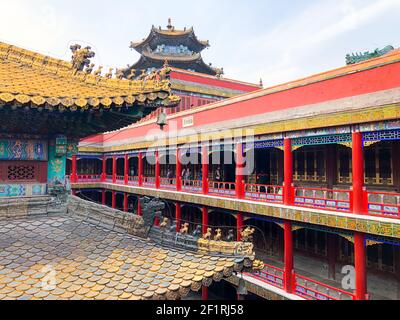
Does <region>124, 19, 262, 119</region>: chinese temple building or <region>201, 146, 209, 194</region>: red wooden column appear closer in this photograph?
<region>201, 146, 209, 194</region>: red wooden column

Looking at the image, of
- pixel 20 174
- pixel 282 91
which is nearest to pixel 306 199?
pixel 282 91

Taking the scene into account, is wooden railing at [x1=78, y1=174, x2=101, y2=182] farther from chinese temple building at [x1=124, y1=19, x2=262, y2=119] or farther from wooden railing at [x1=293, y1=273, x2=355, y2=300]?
wooden railing at [x1=293, y1=273, x2=355, y2=300]

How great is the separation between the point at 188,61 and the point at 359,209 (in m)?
23.6

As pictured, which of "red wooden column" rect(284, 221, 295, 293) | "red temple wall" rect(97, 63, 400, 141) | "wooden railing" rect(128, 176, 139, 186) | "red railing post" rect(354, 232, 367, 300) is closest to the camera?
"red temple wall" rect(97, 63, 400, 141)

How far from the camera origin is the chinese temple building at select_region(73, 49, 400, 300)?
852cm

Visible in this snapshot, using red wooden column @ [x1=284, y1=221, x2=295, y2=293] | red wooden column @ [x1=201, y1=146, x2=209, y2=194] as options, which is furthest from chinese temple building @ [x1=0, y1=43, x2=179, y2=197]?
red wooden column @ [x1=201, y1=146, x2=209, y2=194]

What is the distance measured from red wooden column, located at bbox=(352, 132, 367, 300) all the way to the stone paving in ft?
20.5

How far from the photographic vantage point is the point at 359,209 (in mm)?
8758

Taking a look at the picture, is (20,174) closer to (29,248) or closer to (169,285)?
(29,248)

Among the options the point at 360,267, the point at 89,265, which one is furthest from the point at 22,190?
the point at 360,267

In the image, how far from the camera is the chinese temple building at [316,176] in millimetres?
8523

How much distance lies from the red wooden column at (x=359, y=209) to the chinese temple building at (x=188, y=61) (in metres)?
16.2
